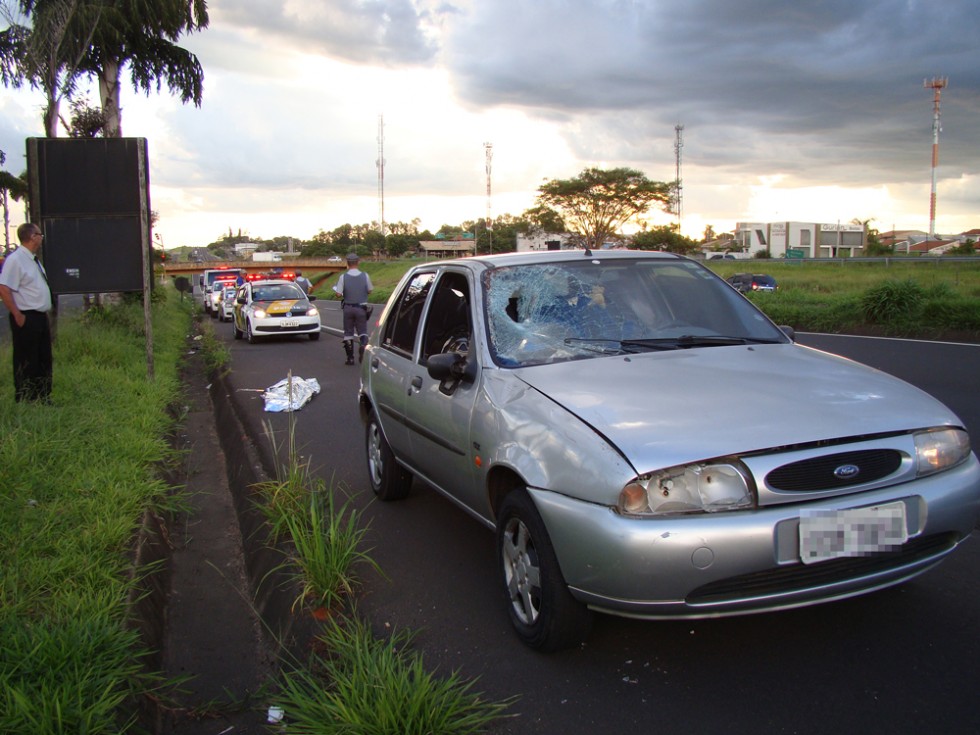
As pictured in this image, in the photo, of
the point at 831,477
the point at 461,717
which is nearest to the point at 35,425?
the point at 461,717

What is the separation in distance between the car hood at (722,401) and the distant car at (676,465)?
1cm

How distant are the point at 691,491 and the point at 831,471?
526mm

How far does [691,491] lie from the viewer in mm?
3004

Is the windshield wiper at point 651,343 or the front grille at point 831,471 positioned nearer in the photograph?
the front grille at point 831,471

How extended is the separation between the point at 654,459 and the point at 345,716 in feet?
4.45

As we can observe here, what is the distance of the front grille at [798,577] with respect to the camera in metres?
2.98

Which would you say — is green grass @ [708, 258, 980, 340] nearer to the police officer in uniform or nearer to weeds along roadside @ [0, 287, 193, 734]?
the police officer in uniform

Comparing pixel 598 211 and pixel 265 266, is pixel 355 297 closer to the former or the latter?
pixel 598 211

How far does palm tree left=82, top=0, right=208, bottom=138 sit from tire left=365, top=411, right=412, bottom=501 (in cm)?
1310

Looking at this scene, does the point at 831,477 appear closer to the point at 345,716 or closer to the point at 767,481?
the point at 767,481

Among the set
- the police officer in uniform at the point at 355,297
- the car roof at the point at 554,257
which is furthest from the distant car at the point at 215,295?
the car roof at the point at 554,257

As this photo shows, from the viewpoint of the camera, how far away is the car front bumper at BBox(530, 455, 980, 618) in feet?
9.57

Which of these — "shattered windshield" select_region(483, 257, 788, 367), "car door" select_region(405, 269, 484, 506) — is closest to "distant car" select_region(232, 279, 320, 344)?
"car door" select_region(405, 269, 484, 506)

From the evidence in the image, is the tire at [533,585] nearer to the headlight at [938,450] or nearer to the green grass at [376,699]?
A: the green grass at [376,699]
